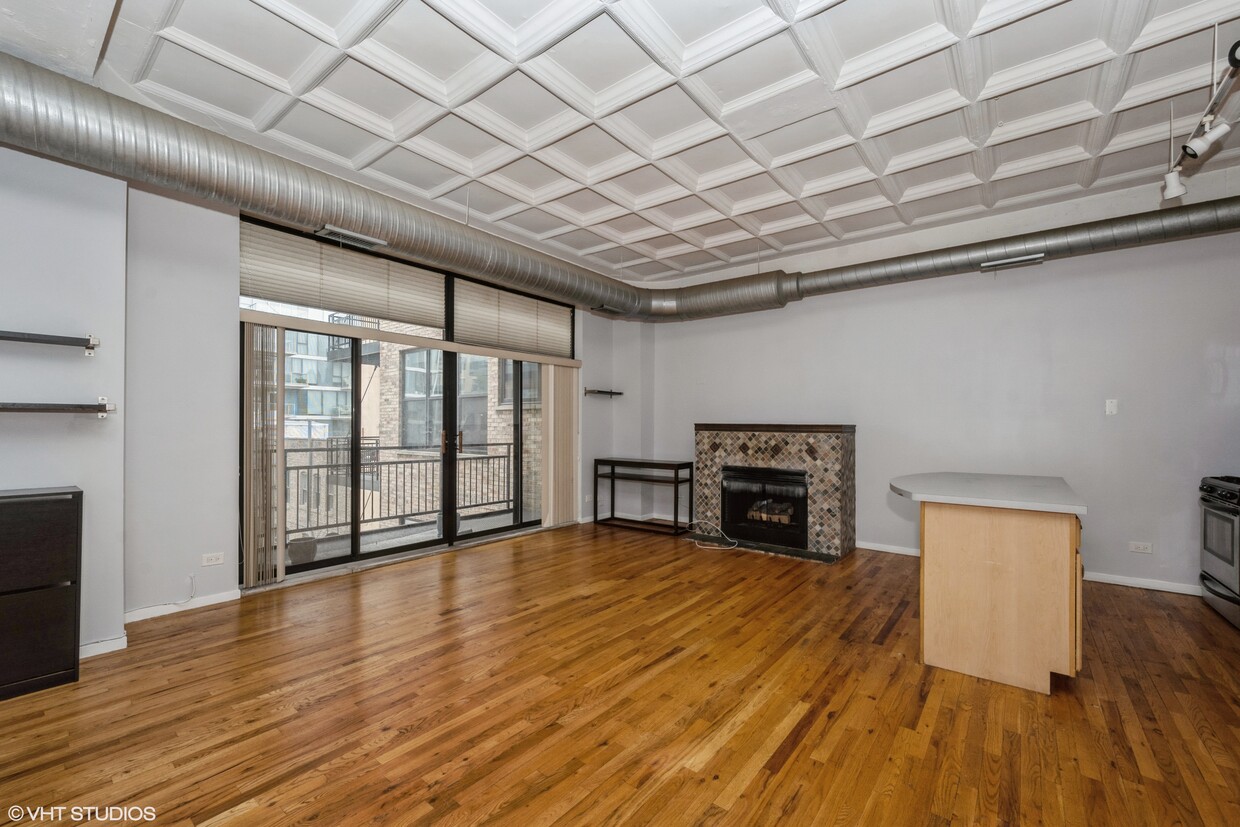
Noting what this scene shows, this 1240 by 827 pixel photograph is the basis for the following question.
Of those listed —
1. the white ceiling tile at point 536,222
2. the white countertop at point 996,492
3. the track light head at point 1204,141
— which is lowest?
the white countertop at point 996,492

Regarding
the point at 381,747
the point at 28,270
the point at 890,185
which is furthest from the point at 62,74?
the point at 890,185

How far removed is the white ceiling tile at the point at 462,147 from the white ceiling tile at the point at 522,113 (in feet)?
0.35

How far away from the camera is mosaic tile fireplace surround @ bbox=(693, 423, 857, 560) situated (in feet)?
17.0

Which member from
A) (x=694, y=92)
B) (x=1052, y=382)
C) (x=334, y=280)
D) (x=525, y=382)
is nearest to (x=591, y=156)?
(x=694, y=92)

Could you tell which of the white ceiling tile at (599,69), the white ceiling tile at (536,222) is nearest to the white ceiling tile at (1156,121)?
the white ceiling tile at (599,69)

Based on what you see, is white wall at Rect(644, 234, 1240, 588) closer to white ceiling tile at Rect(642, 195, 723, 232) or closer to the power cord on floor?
the power cord on floor

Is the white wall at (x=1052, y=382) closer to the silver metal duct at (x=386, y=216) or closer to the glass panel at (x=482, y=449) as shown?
the silver metal duct at (x=386, y=216)

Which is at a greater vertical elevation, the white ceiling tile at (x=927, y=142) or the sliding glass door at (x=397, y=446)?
the white ceiling tile at (x=927, y=142)

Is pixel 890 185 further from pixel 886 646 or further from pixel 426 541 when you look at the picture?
pixel 426 541

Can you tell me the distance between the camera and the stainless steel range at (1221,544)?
11.2 ft

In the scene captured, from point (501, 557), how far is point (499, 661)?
2232 millimetres

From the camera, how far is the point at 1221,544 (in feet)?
11.9

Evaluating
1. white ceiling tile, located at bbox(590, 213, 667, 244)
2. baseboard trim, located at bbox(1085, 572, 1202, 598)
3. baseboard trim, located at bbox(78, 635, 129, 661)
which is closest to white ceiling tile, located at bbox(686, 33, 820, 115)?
white ceiling tile, located at bbox(590, 213, 667, 244)

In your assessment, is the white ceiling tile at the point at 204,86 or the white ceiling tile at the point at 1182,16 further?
the white ceiling tile at the point at 204,86
